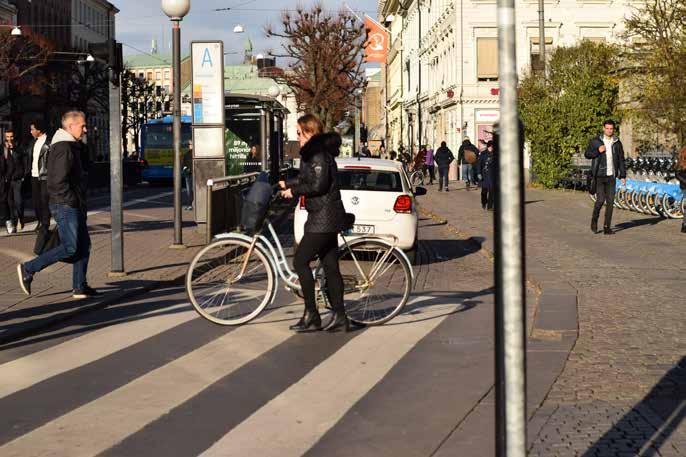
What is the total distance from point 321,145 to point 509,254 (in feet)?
20.0

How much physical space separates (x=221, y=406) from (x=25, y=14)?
311 ft

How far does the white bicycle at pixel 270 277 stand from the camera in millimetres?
10047

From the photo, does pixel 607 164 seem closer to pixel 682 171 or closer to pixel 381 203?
pixel 682 171

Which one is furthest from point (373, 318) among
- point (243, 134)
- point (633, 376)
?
point (243, 134)

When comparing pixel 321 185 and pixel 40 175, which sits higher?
pixel 40 175

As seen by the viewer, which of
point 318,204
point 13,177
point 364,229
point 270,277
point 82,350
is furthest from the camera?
point 13,177

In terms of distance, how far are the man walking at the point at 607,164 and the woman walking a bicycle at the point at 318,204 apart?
1101cm

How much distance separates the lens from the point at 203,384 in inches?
303

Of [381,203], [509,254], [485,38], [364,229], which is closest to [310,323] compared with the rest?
[364,229]

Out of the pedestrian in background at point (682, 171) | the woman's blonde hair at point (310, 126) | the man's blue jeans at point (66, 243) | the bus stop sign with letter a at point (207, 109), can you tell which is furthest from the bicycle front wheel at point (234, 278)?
the pedestrian in background at point (682, 171)

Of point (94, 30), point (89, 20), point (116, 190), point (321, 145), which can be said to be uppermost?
point (89, 20)

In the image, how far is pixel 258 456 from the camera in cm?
582

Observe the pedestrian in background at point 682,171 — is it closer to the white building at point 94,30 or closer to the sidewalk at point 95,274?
the sidewalk at point 95,274

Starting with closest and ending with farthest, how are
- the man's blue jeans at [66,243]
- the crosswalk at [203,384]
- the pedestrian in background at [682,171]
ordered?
the crosswalk at [203,384]
the man's blue jeans at [66,243]
the pedestrian in background at [682,171]
